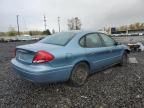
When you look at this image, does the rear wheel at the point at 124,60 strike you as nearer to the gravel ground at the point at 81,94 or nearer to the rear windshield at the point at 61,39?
the gravel ground at the point at 81,94

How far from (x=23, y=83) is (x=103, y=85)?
2359 mm

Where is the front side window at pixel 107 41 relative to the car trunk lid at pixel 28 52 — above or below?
above

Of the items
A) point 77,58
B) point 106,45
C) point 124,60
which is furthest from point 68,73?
point 124,60

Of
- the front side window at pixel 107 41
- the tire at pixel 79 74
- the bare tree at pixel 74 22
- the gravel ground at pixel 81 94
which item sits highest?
the bare tree at pixel 74 22

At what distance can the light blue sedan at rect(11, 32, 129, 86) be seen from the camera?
146 inches

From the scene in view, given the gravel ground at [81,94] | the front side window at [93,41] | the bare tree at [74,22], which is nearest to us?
the gravel ground at [81,94]

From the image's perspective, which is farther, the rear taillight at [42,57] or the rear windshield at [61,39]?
the rear windshield at [61,39]

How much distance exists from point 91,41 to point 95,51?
33cm

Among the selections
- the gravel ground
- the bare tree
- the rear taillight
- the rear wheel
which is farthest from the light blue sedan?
the bare tree

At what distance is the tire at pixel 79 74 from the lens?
4332 millimetres

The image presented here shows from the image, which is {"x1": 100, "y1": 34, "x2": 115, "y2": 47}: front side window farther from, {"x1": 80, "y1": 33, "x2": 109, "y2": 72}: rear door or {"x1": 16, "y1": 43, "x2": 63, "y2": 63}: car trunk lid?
{"x1": 16, "y1": 43, "x2": 63, "y2": 63}: car trunk lid

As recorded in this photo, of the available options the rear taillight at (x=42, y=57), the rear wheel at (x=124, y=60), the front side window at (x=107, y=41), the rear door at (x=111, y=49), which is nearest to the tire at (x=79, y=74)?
the rear taillight at (x=42, y=57)

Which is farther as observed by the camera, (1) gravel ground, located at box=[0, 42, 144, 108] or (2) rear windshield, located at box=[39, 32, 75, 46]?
(2) rear windshield, located at box=[39, 32, 75, 46]

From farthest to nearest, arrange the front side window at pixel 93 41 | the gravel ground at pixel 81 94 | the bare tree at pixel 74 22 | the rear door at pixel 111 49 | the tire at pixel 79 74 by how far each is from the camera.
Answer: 1. the bare tree at pixel 74 22
2. the rear door at pixel 111 49
3. the front side window at pixel 93 41
4. the tire at pixel 79 74
5. the gravel ground at pixel 81 94
